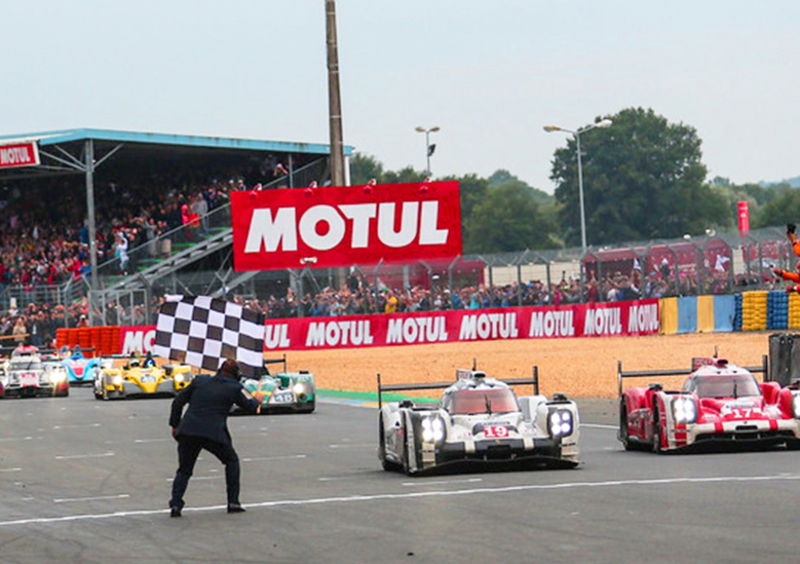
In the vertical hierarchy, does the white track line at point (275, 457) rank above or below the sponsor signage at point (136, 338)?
below

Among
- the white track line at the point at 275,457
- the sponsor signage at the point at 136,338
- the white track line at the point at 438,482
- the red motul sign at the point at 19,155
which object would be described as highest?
the red motul sign at the point at 19,155

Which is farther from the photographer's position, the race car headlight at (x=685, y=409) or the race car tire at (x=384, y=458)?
the race car headlight at (x=685, y=409)

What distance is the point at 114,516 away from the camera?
13797mm

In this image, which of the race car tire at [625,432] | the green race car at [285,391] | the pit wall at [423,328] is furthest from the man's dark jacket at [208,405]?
the pit wall at [423,328]

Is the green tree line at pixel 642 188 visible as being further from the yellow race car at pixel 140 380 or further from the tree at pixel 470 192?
the yellow race car at pixel 140 380

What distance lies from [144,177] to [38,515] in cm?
5361

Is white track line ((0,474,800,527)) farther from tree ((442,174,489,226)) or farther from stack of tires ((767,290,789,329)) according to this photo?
tree ((442,174,489,226))

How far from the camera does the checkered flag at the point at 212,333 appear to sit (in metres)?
21.3

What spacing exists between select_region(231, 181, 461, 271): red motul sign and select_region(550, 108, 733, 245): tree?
84.8m

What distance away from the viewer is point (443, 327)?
1959 inches

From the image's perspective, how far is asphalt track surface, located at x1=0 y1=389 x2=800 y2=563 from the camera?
10.7 m

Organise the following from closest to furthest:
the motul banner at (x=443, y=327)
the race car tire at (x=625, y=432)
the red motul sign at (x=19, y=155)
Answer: the race car tire at (x=625, y=432) < the motul banner at (x=443, y=327) < the red motul sign at (x=19, y=155)

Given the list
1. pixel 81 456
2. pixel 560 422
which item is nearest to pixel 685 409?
pixel 560 422

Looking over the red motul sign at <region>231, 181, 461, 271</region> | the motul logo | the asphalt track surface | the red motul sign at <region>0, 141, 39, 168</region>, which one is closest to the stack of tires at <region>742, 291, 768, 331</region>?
the red motul sign at <region>231, 181, 461, 271</region>
